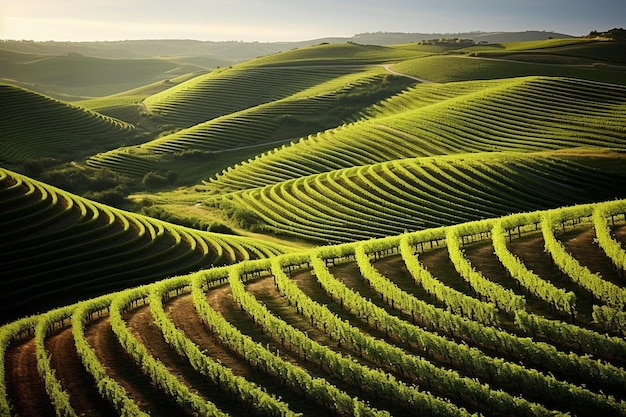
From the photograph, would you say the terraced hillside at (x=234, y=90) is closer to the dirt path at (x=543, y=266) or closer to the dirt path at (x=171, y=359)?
the dirt path at (x=171, y=359)

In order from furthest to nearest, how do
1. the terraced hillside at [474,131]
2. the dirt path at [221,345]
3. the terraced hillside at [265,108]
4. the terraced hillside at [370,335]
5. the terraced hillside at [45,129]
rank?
the terraced hillside at [265,108]
the terraced hillside at [45,129]
the terraced hillside at [474,131]
the dirt path at [221,345]
the terraced hillside at [370,335]

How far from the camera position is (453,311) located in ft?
83.9

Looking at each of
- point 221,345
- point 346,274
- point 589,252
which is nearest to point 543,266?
point 589,252

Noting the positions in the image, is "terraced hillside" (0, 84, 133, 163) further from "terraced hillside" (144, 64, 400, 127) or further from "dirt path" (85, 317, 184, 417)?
"dirt path" (85, 317, 184, 417)

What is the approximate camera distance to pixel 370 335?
25.0 metres

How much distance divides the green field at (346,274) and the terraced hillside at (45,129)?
5484mm

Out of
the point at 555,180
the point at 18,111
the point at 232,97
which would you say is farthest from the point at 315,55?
the point at 555,180

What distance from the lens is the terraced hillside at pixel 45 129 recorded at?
366 ft

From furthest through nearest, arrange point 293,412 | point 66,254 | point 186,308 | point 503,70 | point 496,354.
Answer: point 503,70 → point 66,254 → point 186,308 → point 496,354 → point 293,412

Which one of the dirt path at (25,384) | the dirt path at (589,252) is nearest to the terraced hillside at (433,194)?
the dirt path at (589,252)

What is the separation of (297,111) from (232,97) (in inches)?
1585

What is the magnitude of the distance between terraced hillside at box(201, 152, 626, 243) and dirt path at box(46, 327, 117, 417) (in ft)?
113

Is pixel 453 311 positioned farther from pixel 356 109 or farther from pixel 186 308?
pixel 356 109

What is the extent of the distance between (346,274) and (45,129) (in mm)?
115375
